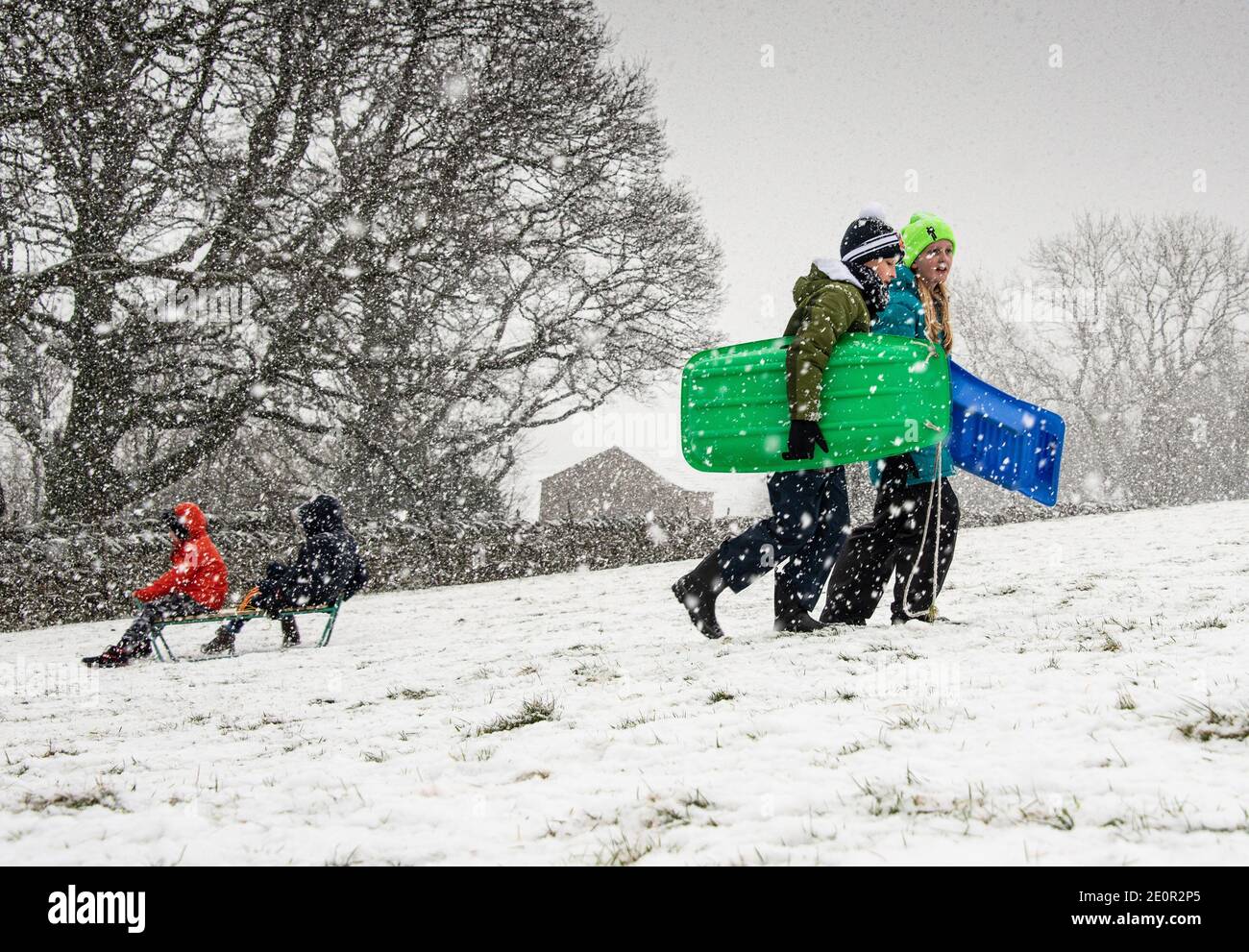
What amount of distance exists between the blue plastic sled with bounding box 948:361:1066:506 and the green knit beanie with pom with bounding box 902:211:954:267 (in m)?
0.65

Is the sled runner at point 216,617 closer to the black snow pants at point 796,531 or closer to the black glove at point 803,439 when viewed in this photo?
the black snow pants at point 796,531

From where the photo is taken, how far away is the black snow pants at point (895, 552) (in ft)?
14.1

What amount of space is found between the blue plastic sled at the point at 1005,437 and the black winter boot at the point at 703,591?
1.37 meters

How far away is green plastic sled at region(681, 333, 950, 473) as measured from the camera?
3.73m

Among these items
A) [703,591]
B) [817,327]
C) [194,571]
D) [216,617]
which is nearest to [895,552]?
[703,591]

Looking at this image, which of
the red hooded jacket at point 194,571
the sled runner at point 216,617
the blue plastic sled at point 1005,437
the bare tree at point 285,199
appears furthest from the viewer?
the bare tree at point 285,199

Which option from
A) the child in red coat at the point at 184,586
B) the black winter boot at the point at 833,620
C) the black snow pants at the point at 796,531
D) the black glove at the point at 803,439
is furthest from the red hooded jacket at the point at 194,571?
the black glove at the point at 803,439

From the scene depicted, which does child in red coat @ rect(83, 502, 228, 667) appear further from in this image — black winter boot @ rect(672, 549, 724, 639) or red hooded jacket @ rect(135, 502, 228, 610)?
black winter boot @ rect(672, 549, 724, 639)

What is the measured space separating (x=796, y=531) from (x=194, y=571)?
5.25 metres

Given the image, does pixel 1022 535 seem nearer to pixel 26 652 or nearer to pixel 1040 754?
pixel 1040 754

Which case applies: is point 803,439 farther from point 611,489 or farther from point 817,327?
point 611,489

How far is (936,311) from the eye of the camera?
14.2 ft

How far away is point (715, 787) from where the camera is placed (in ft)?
7.29
